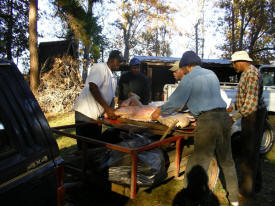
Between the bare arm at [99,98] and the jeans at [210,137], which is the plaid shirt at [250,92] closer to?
the jeans at [210,137]

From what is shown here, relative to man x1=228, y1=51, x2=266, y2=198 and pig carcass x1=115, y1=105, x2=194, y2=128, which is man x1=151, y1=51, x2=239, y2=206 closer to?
pig carcass x1=115, y1=105, x2=194, y2=128

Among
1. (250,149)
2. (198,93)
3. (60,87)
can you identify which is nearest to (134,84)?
(198,93)

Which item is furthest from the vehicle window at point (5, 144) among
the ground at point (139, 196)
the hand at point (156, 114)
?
the hand at point (156, 114)

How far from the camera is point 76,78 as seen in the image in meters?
13.6

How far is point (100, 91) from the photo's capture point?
12.1 feet

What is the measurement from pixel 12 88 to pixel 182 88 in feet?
6.23

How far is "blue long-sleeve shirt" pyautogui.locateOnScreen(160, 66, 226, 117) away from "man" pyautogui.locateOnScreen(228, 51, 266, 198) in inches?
24.0

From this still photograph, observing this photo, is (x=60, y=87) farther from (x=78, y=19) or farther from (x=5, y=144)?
(x=5, y=144)

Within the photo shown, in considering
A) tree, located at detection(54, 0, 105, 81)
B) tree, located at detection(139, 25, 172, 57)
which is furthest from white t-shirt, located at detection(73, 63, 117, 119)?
tree, located at detection(139, 25, 172, 57)

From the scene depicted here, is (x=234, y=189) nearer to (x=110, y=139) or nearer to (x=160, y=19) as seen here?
(x=110, y=139)

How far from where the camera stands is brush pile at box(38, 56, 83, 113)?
12.1 meters

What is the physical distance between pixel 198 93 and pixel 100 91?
1.53 metres

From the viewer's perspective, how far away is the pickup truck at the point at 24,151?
134 cm

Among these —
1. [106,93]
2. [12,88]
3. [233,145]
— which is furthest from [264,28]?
[12,88]
